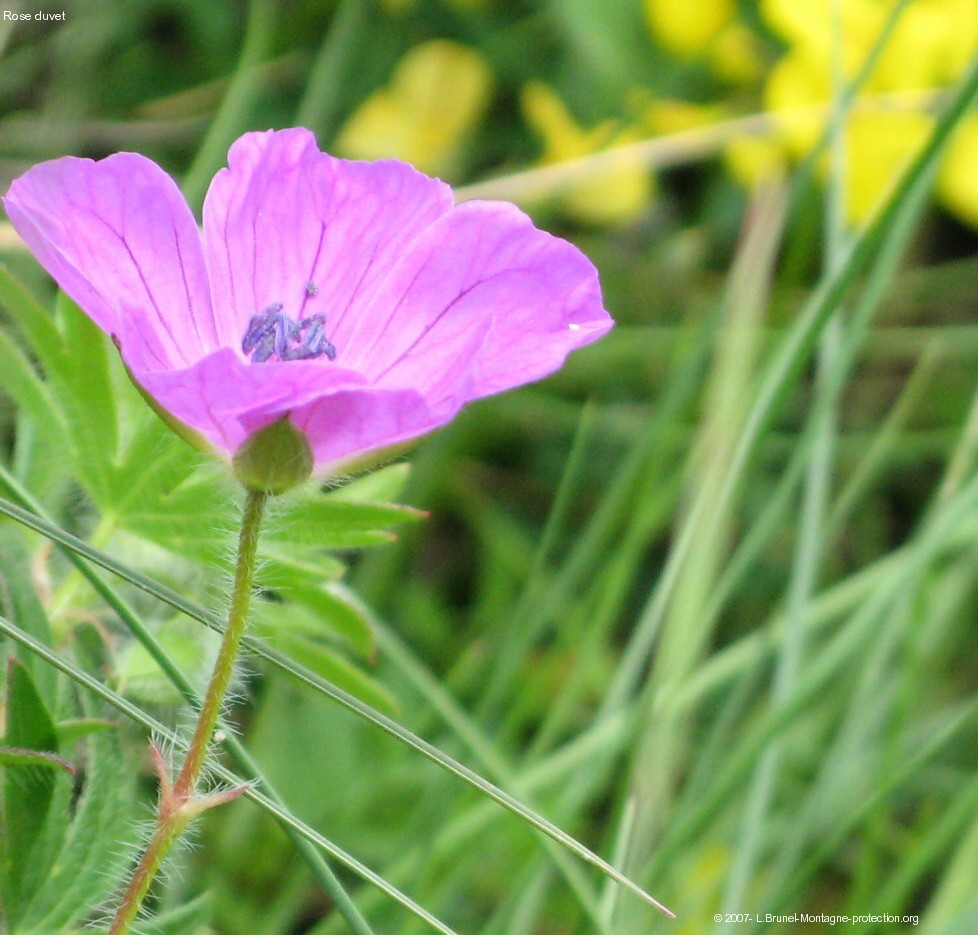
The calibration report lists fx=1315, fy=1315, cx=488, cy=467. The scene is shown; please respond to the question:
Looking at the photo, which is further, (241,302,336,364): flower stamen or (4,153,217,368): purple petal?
(241,302,336,364): flower stamen

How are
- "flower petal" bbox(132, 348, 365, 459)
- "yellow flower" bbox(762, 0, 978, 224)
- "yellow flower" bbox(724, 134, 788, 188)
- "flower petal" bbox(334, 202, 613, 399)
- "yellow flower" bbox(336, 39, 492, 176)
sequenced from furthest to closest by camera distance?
"yellow flower" bbox(336, 39, 492, 176), "yellow flower" bbox(724, 134, 788, 188), "yellow flower" bbox(762, 0, 978, 224), "flower petal" bbox(334, 202, 613, 399), "flower petal" bbox(132, 348, 365, 459)


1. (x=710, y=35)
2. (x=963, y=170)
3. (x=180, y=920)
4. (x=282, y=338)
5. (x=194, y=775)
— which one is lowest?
(x=180, y=920)

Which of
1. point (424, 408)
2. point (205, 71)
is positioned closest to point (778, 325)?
point (205, 71)

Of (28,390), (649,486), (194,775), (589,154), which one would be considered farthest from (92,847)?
(589,154)

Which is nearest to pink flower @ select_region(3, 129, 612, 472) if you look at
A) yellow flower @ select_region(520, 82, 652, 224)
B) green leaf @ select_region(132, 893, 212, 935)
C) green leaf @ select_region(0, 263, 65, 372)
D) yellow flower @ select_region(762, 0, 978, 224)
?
green leaf @ select_region(0, 263, 65, 372)

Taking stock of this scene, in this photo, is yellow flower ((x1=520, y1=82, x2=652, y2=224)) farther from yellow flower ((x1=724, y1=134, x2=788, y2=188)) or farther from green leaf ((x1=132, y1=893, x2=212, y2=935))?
green leaf ((x1=132, y1=893, x2=212, y2=935))

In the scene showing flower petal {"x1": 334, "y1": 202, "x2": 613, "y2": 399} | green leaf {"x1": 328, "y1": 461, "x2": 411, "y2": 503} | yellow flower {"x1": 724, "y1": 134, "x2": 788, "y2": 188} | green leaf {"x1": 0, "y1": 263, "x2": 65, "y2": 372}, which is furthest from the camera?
yellow flower {"x1": 724, "y1": 134, "x2": 788, "y2": 188}

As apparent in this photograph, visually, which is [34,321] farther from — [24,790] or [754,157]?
[754,157]
